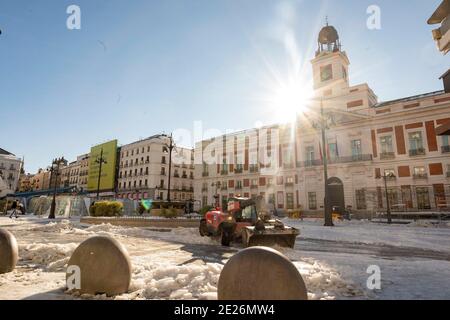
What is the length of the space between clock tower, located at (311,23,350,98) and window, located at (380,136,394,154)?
8933 mm

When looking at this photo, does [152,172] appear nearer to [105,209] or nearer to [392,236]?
[105,209]

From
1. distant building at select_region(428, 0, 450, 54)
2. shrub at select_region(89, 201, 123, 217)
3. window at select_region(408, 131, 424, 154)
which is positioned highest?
window at select_region(408, 131, 424, 154)

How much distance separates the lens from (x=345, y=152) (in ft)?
A: 118

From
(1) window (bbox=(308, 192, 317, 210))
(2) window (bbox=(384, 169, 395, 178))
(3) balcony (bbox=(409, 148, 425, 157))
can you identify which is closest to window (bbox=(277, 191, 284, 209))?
(1) window (bbox=(308, 192, 317, 210))

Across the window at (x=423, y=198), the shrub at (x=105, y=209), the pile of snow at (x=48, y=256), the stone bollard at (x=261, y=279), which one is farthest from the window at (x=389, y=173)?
the stone bollard at (x=261, y=279)

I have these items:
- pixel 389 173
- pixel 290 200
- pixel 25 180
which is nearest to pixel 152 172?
pixel 290 200

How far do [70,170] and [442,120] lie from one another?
3484 inches

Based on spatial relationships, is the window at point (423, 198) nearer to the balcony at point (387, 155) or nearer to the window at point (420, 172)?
the window at point (420, 172)

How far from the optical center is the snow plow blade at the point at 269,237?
346 inches

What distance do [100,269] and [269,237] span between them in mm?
5816

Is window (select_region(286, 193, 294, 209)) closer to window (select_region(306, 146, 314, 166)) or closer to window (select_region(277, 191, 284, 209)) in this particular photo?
window (select_region(277, 191, 284, 209))

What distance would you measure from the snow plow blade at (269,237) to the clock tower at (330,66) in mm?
34148

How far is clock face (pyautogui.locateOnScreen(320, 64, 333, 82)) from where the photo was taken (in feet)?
131
